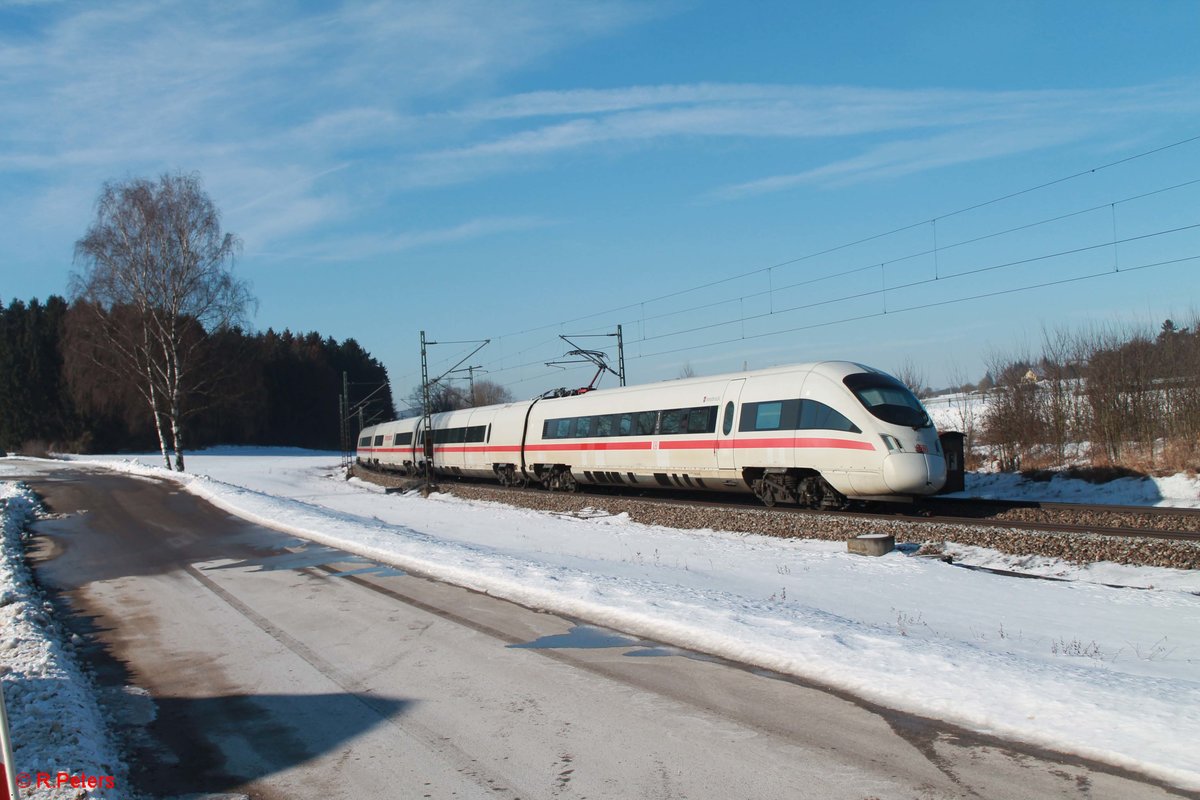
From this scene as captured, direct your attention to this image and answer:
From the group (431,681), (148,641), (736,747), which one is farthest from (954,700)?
(148,641)

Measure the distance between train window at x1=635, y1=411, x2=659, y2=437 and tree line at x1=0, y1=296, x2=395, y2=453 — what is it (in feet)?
105

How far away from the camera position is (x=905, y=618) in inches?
360

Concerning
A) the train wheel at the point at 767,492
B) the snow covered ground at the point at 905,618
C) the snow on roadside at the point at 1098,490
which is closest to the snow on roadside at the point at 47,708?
the snow covered ground at the point at 905,618

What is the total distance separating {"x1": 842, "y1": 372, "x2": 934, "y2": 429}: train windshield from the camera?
16188 mm

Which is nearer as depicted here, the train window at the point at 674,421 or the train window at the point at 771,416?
the train window at the point at 771,416

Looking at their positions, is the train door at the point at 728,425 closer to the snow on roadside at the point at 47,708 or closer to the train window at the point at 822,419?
the train window at the point at 822,419

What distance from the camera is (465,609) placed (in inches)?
357

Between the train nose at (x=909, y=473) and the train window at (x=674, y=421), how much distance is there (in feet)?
18.6

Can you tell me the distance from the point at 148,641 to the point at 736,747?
621cm

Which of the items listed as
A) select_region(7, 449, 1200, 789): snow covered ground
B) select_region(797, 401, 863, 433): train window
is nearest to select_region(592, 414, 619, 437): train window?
select_region(7, 449, 1200, 789): snow covered ground

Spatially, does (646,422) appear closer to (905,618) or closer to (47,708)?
(905,618)

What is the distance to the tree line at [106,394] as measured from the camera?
5094 centimetres

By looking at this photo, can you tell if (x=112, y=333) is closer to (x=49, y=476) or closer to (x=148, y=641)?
(x=49, y=476)

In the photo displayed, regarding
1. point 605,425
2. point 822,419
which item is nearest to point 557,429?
point 605,425
